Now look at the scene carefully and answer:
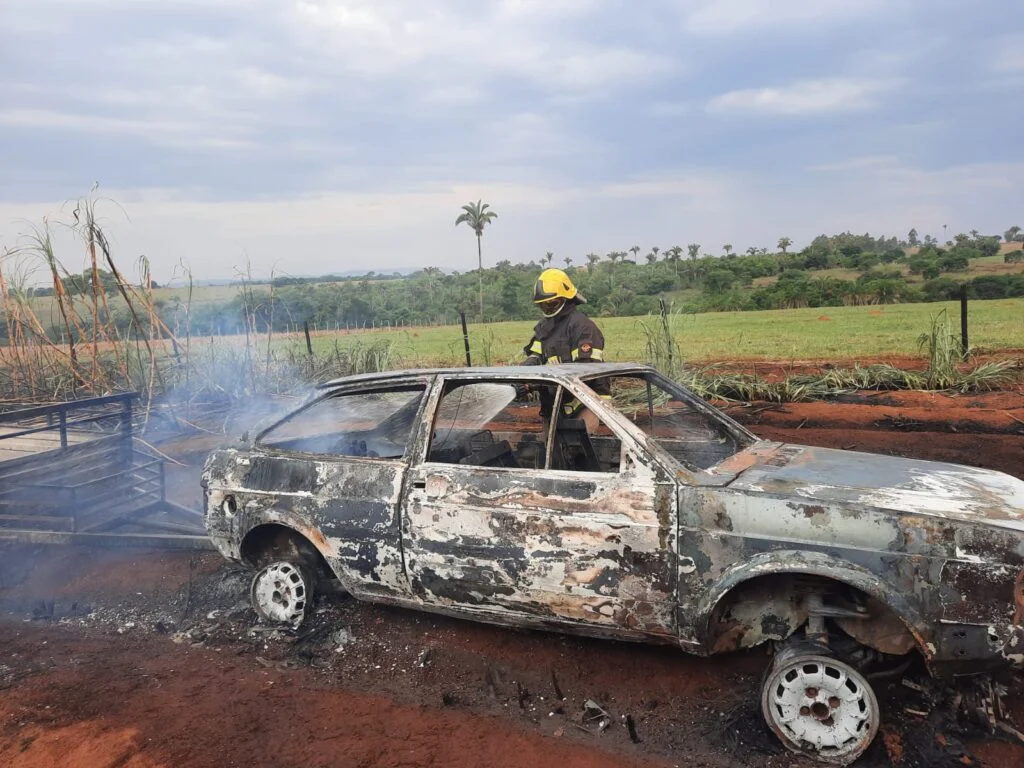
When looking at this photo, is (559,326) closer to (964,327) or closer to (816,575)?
(816,575)

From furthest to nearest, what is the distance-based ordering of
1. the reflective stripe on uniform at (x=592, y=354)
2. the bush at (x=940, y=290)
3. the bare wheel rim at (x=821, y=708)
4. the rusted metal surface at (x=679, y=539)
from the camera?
the bush at (x=940, y=290) < the reflective stripe on uniform at (x=592, y=354) < the bare wheel rim at (x=821, y=708) < the rusted metal surface at (x=679, y=539)

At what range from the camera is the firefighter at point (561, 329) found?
19.8 feet

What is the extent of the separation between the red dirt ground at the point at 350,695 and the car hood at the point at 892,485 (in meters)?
0.95

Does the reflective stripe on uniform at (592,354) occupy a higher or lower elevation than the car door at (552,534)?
higher

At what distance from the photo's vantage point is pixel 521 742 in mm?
3164

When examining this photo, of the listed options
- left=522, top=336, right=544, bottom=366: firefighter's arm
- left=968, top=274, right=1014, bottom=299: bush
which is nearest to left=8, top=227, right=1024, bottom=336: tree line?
left=968, top=274, right=1014, bottom=299: bush

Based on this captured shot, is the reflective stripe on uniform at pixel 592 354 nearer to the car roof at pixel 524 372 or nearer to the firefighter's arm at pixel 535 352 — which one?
the firefighter's arm at pixel 535 352

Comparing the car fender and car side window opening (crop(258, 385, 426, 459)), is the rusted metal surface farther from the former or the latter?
car side window opening (crop(258, 385, 426, 459))

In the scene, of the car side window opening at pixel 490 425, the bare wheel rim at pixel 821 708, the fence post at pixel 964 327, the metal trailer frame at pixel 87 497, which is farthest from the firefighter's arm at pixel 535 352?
the fence post at pixel 964 327

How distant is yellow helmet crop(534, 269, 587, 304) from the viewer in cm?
613

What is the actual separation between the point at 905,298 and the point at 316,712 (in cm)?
3804

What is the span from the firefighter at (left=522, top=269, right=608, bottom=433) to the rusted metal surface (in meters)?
1.82

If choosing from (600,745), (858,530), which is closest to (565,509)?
(600,745)

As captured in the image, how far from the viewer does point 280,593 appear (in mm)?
4332
